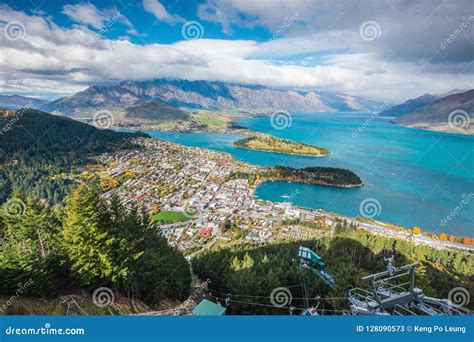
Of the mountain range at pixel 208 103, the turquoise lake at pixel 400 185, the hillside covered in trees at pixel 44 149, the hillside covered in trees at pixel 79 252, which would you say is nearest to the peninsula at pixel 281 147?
the turquoise lake at pixel 400 185

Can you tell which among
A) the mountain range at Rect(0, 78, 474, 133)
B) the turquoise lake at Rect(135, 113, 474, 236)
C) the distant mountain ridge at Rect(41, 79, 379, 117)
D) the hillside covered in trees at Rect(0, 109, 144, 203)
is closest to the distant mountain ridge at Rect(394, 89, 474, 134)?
the mountain range at Rect(0, 78, 474, 133)

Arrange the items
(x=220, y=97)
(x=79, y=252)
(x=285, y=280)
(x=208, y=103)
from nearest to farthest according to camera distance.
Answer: (x=79, y=252), (x=285, y=280), (x=208, y=103), (x=220, y=97)

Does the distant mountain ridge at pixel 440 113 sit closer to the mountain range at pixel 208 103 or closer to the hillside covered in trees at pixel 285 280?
the mountain range at pixel 208 103

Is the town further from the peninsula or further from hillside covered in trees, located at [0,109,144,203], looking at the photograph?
the peninsula

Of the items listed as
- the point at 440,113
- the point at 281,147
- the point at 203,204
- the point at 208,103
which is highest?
the point at 208,103

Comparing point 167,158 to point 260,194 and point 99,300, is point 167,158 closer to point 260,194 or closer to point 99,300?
point 260,194

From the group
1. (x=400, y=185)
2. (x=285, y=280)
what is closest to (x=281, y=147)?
(x=400, y=185)

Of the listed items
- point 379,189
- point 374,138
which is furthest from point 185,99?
point 379,189

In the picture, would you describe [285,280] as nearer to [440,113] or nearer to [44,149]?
[44,149]
